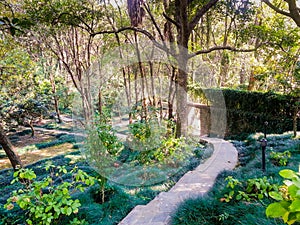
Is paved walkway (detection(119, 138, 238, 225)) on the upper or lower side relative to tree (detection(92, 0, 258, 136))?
lower

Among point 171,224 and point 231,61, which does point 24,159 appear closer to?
point 171,224

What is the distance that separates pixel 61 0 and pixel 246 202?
593 cm

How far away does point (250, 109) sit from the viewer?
6.99m

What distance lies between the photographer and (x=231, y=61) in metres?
8.82

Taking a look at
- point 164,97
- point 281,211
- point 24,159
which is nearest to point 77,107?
point 24,159

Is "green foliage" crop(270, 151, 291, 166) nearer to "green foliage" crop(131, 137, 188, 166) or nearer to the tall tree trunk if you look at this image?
"green foliage" crop(131, 137, 188, 166)

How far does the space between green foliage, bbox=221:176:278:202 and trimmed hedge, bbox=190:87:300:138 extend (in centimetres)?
393

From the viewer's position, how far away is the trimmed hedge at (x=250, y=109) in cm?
596

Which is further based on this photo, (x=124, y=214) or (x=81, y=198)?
(x=81, y=198)

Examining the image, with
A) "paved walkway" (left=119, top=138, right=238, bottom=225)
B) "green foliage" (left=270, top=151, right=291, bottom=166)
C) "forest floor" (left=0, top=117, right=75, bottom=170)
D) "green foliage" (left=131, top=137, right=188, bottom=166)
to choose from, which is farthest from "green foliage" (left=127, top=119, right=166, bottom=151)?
"forest floor" (left=0, top=117, right=75, bottom=170)

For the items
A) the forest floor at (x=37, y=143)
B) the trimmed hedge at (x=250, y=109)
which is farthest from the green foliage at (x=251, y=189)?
the forest floor at (x=37, y=143)

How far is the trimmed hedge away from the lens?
19.6 ft

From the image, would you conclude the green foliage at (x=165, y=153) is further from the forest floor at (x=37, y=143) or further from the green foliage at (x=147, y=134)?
the forest floor at (x=37, y=143)

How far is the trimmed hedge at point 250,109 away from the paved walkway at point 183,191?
1.98 metres
